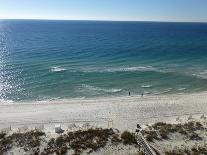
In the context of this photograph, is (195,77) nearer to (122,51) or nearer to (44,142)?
(122,51)

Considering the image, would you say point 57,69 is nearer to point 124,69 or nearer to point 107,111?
point 124,69

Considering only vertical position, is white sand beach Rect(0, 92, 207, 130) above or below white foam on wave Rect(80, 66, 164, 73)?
below

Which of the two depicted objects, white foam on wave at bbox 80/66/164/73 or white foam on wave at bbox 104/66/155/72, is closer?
white foam on wave at bbox 80/66/164/73

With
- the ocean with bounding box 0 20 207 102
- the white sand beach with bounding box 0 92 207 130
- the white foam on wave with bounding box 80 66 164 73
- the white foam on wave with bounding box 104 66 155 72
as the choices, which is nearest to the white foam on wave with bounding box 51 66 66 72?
the ocean with bounding box 0 20 207 102

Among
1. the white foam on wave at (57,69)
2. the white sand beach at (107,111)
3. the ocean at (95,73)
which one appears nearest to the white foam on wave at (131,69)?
the ocean at (95,73)

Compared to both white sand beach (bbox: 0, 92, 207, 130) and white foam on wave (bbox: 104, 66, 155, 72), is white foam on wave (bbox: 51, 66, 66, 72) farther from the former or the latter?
white sand beach (bbox: 0, 92, 207, 130)

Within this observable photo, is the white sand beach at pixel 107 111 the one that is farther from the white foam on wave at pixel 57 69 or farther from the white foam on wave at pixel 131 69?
the white foam on wave at pixel 57 69

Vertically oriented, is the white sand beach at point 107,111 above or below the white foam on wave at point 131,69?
below

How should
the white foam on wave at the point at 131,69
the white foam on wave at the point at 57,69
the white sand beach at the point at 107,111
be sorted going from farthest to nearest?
1. the white foam on wave at the point at 131,69
2. the white foam on wave at the point at 57,69
3. the white sand beach at the point at 107,111

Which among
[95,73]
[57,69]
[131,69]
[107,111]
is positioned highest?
[57,69]

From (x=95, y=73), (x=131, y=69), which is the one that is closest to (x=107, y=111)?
(x=95, y=73)
